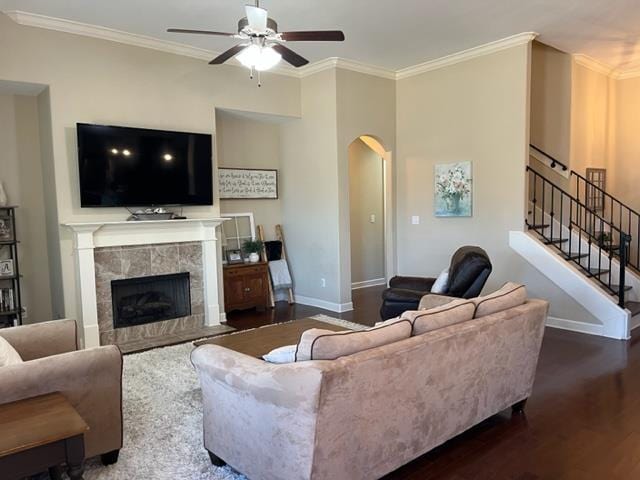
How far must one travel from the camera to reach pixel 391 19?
4902mm

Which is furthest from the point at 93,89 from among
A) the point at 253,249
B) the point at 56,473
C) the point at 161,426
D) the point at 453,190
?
the point at 453,190

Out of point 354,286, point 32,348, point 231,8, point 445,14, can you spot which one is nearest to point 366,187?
point 354,286

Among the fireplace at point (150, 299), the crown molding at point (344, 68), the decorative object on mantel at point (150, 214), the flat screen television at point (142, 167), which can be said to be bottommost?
the fireplace at point (150, 299)

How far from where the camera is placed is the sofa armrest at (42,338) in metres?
3.10

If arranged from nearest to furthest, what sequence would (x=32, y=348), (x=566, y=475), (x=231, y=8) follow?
(x=566, y=475) → (x=32, y=348) → (x=231, y=8)

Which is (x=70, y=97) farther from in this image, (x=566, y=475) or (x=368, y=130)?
(x=566, y=475)

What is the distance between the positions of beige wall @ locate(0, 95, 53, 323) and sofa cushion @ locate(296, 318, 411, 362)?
4478mm

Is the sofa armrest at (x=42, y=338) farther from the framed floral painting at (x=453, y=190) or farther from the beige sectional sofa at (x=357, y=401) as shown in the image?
the framed floral painting at (x=453, y=190)

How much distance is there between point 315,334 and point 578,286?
13.9 feet

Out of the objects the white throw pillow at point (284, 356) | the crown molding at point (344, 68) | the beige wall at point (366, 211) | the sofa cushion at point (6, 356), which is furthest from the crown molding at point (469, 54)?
the sofa cushion at point (6, 356)

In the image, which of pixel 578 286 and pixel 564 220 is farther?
pixel 564 220

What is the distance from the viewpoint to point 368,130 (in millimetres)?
6711

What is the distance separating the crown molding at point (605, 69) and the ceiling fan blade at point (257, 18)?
5.10 meters

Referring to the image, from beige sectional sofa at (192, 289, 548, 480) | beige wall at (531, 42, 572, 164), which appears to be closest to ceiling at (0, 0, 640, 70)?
beige wall at (531, 42, 572, 164)
